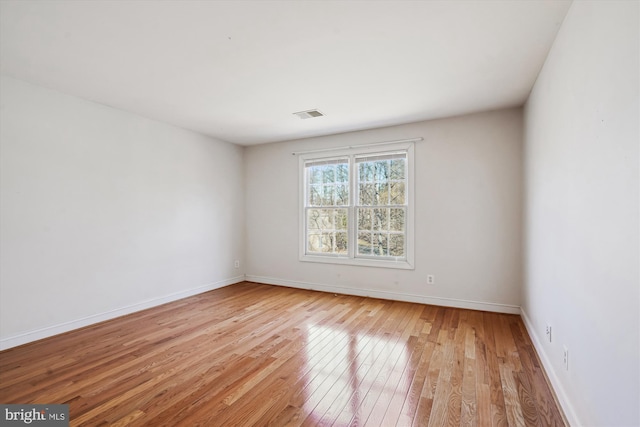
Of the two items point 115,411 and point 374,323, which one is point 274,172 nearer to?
point 374,323

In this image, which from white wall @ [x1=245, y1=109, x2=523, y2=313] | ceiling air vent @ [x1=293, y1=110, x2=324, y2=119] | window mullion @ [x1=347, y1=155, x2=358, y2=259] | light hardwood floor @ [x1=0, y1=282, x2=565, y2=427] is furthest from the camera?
window mullion @ [x1=347, y1=155, x2=358, y2=259]

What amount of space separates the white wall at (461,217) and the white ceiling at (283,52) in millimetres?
452

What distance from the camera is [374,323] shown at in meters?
3.56

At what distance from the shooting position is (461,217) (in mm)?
4090

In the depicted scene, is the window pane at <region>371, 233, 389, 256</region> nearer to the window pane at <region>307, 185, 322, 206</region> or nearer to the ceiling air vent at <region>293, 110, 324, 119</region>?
the window pane at <region>307, 185, 322, 206</region>

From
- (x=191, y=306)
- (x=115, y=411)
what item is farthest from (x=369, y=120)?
(x=115, y=411)

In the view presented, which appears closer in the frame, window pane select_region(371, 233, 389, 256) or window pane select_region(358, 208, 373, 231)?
window pane select_region(371, 233, 389, 256)

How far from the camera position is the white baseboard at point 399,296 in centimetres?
390

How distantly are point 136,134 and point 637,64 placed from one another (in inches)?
184

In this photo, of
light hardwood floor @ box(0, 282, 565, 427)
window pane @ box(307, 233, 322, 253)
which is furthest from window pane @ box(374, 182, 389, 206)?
light hardwood floor @ box(0, 282, 565, 427)

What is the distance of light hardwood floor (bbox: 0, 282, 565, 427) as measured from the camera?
1.92m

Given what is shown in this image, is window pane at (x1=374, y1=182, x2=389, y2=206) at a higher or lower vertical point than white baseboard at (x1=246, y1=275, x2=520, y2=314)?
higher

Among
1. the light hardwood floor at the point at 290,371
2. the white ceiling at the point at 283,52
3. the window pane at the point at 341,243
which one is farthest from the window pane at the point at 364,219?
the white ceiling at the point at 283,52

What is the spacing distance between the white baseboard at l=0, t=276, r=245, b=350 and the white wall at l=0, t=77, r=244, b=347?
1 centimetres
